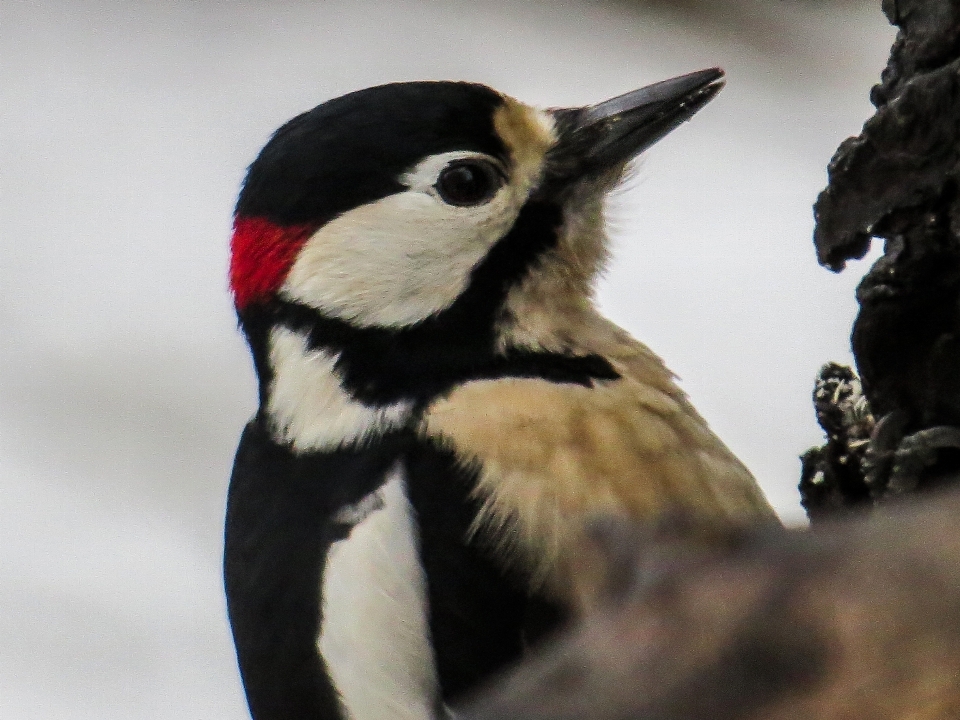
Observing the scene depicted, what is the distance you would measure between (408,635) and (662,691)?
1.09m

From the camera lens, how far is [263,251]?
87.7 inches

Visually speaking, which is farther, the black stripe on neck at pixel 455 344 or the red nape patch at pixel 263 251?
the red nape patch at pixel 263 251

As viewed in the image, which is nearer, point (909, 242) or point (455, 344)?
point (909, 242)

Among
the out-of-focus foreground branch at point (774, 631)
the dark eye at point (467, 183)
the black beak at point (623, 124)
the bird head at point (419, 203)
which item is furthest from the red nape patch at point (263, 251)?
the out-of-focus foreground branch at point (774, 631)

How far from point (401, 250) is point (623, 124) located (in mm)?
444

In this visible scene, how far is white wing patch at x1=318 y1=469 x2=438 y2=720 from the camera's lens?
179cm

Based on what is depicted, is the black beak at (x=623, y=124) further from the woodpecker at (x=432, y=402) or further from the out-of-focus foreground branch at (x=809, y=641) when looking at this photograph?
the out-of-focus foreground branch at (x=809, y=641)

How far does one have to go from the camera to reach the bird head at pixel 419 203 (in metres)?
2.15

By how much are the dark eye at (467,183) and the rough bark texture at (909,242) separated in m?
0.57

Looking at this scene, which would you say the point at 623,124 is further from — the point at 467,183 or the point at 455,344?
the point at 455,344

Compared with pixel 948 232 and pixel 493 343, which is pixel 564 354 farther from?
pixel 948 232

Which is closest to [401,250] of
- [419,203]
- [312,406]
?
[419,203]

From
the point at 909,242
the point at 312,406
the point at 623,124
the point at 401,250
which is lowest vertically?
the point at 909,242

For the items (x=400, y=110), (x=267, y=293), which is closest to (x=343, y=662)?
(x=267, y=293)
